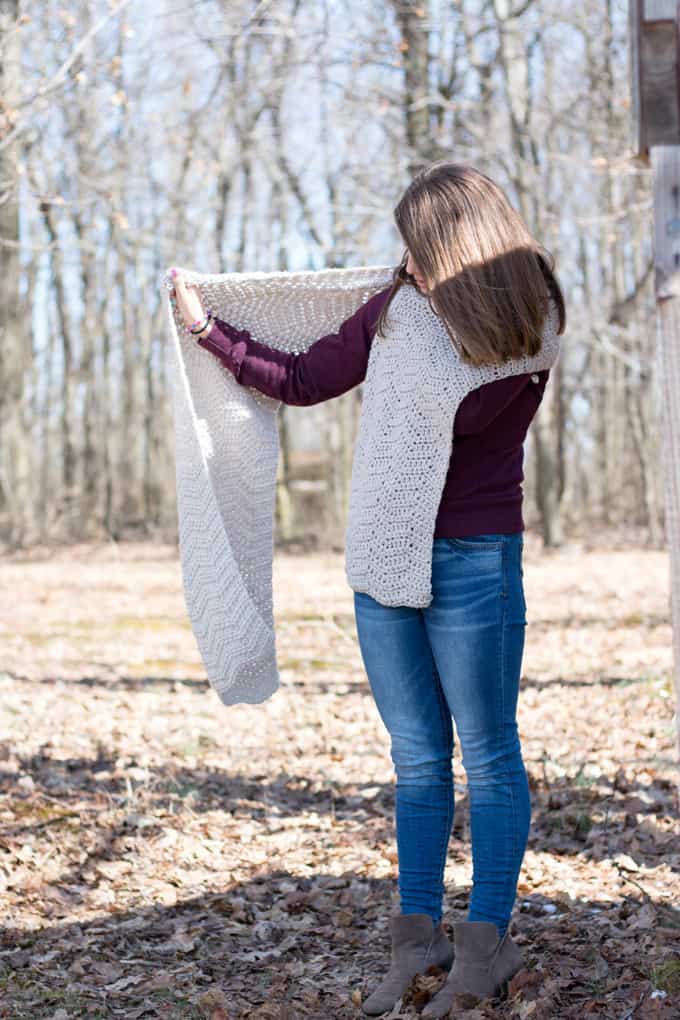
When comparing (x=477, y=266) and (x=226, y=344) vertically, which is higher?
(x=477, y=266)

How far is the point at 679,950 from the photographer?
343 cm

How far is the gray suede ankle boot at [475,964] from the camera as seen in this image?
302cm

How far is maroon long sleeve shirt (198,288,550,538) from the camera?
2.94 metres

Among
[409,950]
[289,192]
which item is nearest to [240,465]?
[409,950]

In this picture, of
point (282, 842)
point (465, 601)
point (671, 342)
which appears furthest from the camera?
point (282, 842)

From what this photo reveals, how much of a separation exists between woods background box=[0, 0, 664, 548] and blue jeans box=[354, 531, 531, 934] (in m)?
5.07

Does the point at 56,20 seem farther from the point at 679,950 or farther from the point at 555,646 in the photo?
the point at 679,950

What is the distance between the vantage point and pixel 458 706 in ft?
9.89

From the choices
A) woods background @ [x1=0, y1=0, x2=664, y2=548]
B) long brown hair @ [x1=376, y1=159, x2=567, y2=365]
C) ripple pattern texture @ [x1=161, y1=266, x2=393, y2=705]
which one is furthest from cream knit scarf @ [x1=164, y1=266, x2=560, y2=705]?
woods background @ [x1=0, y1=0, x2=664, y2=548]

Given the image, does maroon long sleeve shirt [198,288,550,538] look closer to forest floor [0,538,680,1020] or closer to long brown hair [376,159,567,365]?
long brown hair [376,159,567,365]

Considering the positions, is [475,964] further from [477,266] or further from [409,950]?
[477,266]

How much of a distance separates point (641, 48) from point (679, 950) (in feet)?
8.57

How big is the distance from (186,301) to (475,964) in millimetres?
2084

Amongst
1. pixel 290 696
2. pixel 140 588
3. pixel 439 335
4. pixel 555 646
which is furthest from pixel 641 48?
pixel 140 588
